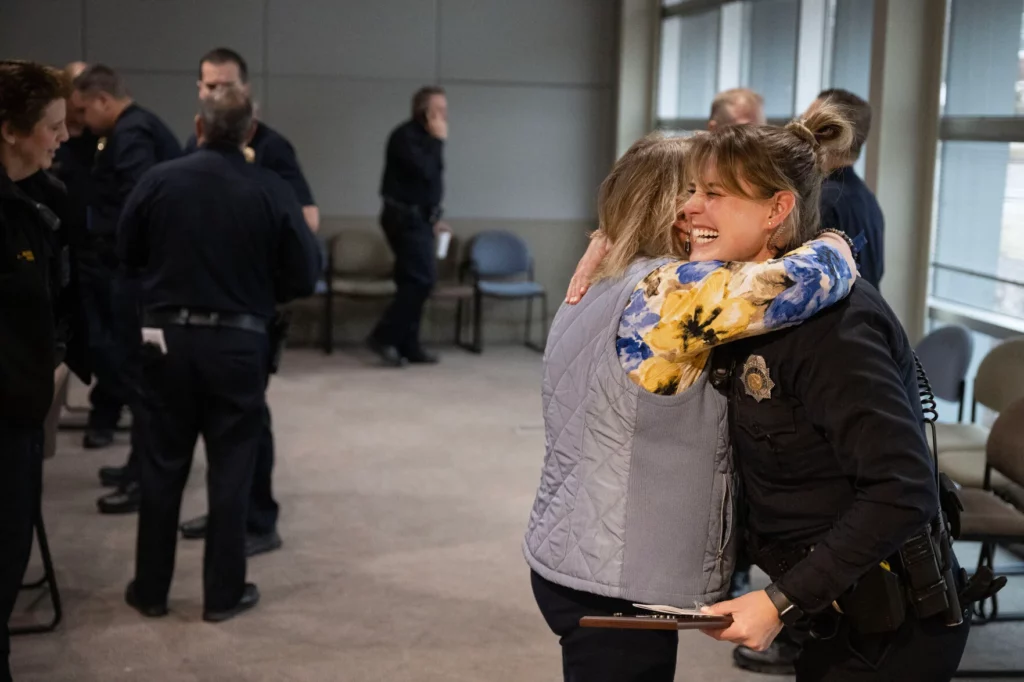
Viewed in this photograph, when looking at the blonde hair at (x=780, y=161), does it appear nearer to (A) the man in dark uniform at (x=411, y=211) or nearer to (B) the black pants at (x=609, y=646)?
(B) the black pants at (x=609, y=646)

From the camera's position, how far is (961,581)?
1866 mm

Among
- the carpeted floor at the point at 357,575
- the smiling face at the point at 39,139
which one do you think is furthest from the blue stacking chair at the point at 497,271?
the smiling face at the point at 39,139

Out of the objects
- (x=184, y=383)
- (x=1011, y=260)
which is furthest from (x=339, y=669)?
(x=1011, y=260)

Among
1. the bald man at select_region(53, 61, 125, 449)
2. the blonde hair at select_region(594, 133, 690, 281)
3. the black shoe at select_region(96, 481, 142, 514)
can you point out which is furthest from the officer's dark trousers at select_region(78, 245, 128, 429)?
the blonde hair at select_region(594, 133, 690, 281)

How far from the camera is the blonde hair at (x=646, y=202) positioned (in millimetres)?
1864

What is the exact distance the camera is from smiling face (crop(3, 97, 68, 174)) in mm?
2951

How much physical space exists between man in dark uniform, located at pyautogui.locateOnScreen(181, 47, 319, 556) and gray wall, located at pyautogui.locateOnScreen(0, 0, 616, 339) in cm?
Result: 346

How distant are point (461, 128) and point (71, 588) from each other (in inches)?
215

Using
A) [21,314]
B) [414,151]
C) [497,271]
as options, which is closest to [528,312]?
[497,271]

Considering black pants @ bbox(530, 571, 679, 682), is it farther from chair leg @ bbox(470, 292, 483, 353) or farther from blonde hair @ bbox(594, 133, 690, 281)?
chair leg @ bbox(470, 292, 483, 353)

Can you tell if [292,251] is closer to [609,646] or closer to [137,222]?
[137,222]

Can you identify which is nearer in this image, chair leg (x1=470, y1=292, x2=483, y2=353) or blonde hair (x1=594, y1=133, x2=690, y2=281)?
blonde hair (x1=594, y1=133, x2=690, y2=281)

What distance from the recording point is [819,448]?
1.67 m

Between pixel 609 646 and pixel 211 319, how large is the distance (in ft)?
7.05
